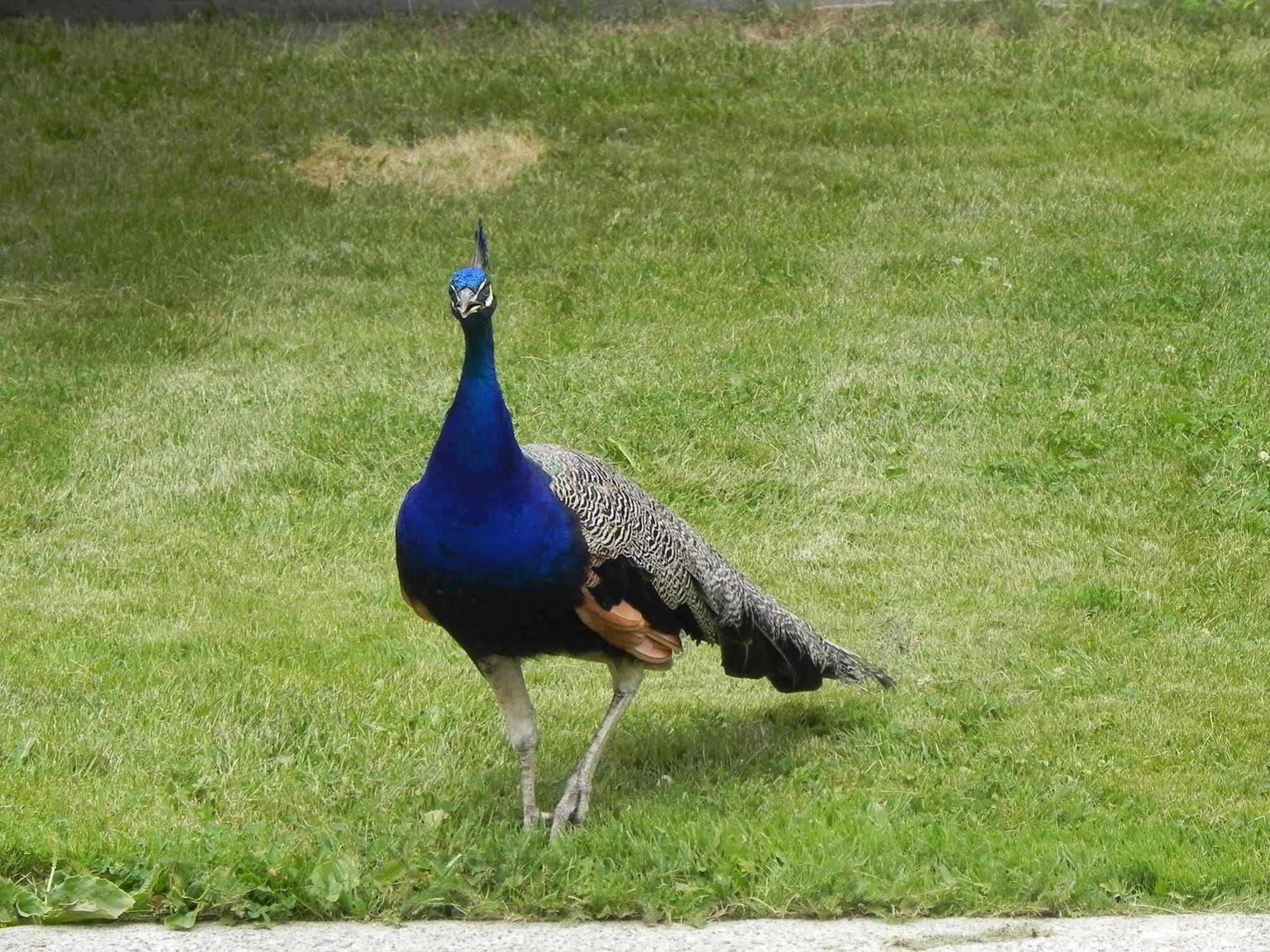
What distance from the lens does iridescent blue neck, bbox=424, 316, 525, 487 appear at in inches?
207

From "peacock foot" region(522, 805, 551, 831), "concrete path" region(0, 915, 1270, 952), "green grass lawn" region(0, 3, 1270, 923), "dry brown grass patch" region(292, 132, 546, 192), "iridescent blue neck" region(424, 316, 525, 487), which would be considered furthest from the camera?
"dry brown grass patch" region(292, 132, 546, 192)

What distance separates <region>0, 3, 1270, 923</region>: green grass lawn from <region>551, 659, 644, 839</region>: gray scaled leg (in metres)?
0.15

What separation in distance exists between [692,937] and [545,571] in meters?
1.16

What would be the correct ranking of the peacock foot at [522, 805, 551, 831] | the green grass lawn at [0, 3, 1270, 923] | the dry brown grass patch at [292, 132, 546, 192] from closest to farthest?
the green grass lawn at [0, 3, 1270, 923], the peacock foot at [522, 805, 551, 831], the dry brown grass patch at [292, 132, 546, 192]

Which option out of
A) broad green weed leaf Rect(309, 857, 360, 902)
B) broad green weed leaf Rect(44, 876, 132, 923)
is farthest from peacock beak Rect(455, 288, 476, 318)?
broad green weed leaf Rect(44, 876, 132, 923)

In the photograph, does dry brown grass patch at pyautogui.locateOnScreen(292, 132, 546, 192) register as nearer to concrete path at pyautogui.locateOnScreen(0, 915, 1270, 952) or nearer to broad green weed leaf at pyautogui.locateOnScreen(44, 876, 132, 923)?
broad green weed leaf at pyautogui.locateOnScreen(44, 876, 132, 923)

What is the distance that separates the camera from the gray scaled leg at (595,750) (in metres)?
5.91

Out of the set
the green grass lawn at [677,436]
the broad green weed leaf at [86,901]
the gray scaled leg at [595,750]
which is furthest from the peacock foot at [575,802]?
the broad green weed leaf at [86,901]

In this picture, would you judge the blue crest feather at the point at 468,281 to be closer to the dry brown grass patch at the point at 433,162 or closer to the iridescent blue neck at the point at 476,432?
the iridescent blue neck at the point at 476,432

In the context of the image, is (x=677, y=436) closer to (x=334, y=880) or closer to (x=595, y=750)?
(x=595, y=750)

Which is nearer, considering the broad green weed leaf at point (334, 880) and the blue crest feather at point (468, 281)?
the broad green weed leaf at point (334, 880)

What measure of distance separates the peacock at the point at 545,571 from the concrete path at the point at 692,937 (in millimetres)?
788

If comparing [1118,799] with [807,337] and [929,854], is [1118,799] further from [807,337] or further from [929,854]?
[807,337]

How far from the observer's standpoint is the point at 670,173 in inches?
556
